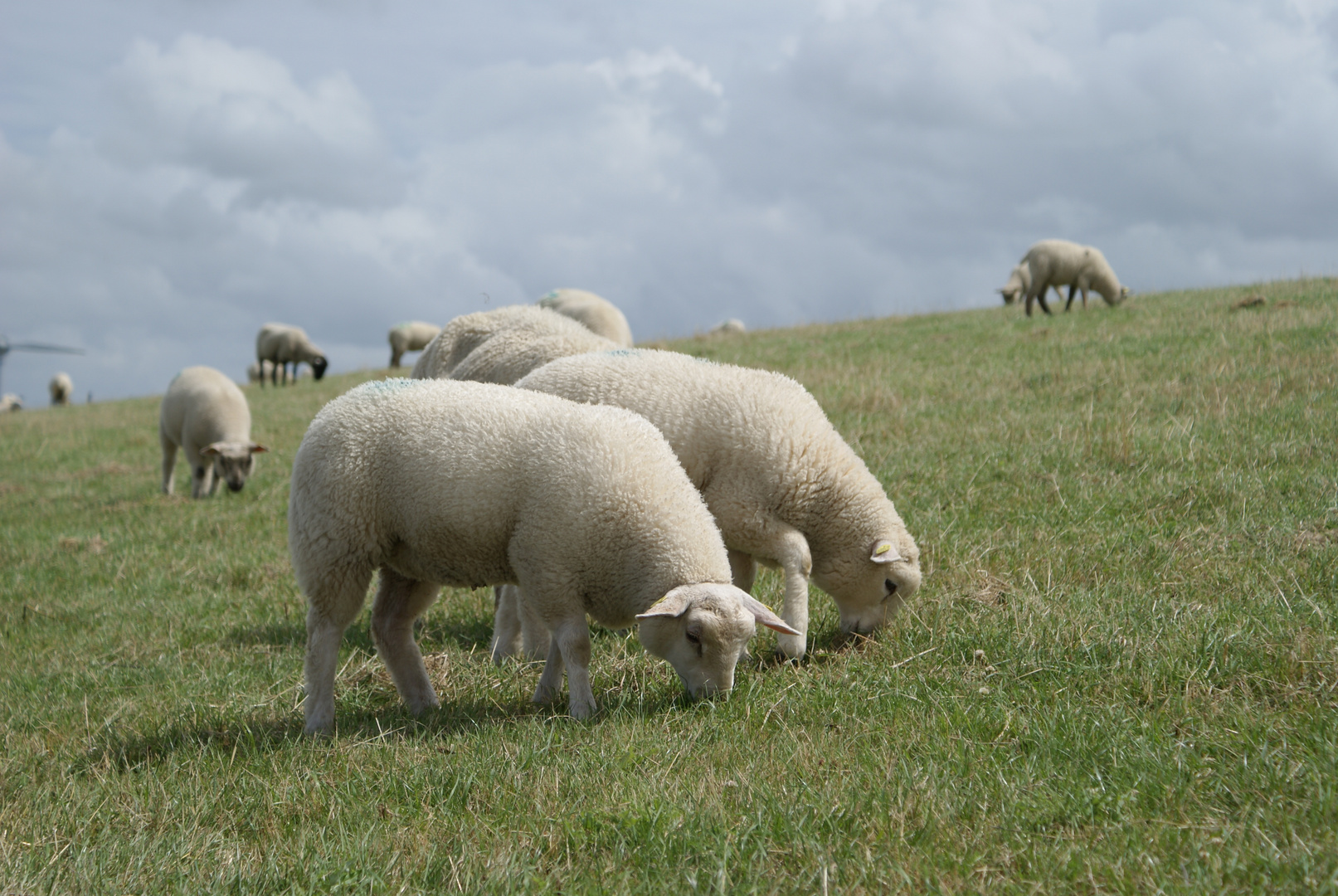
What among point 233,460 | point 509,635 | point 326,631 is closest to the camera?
point 326,631

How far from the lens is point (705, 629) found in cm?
423

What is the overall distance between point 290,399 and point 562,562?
1963 centimetres

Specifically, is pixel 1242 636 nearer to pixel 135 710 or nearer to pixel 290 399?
pixel 135 710

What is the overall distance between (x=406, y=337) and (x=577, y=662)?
3166cm

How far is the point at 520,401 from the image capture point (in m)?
4.83

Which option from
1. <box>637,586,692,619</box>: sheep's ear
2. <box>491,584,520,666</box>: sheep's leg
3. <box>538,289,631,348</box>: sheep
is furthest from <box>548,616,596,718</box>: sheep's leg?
<box>538,289,631,348</box>: sheep

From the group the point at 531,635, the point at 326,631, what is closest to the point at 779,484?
the point at 531,635

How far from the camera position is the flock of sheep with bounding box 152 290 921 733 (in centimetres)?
441

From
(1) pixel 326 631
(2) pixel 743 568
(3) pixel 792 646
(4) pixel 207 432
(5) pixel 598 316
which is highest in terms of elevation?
(5) pixel 598 316

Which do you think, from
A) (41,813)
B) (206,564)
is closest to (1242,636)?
(41,813)

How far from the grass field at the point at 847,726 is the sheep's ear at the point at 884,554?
1.20 ft

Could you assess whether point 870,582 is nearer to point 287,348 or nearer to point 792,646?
point 792,646

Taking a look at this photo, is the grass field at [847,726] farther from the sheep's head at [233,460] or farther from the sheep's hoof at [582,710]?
the sheep's head at [233,460]

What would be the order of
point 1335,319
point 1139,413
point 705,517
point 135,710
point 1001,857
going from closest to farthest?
point 1001,857 → point 705,517 → point 135,710 → point 1139,413 → point 1335,319
